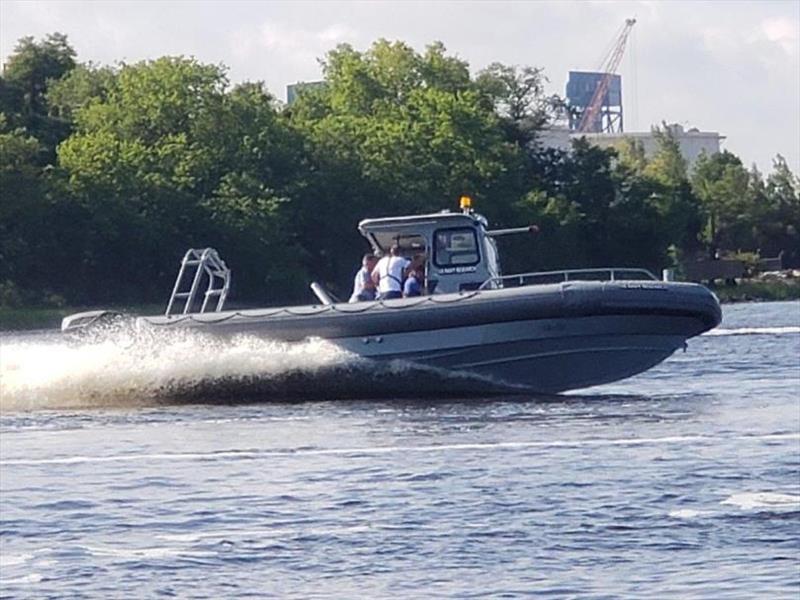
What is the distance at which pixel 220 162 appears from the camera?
82812mm

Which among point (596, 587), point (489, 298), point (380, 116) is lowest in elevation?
point (596, 587)

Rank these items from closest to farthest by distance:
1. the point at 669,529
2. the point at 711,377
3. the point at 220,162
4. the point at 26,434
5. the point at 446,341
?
1. the point at 669,529
2. the point at 26,434
3. the point at 446,341
4. the point at 711,377
5. the point at 220,162

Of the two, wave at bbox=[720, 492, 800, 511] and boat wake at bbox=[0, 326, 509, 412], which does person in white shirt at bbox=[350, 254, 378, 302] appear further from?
wave at bbox=[720, 492, 800, 511]

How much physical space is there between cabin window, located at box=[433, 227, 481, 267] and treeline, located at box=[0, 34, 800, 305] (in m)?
48.6

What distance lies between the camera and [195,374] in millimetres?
24562

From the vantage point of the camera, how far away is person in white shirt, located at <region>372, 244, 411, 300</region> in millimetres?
24516

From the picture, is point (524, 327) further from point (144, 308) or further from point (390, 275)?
point (144, 308)

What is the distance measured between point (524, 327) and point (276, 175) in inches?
2404

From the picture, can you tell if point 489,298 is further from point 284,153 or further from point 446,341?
point 284,153

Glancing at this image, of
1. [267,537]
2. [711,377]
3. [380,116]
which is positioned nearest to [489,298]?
[711,377]

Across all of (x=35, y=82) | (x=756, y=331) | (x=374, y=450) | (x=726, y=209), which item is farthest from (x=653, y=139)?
(x=374, y=450)

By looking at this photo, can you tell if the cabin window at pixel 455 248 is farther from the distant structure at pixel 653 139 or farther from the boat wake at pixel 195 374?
the distant structure at pixel 653 139

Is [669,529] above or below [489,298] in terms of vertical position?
below

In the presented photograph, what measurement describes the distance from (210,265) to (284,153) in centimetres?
5865
